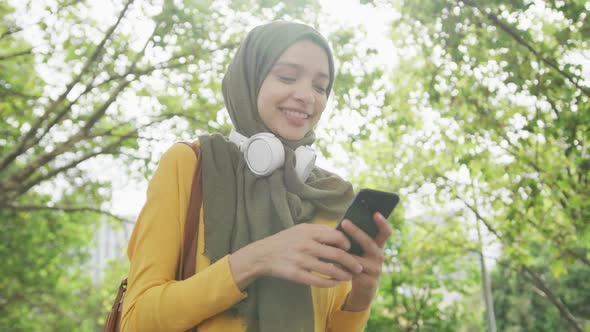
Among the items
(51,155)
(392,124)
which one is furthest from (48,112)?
(392,124)

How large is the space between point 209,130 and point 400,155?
6.58 metres

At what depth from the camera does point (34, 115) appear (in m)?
8.52

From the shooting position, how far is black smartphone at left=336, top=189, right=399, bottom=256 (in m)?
1.39

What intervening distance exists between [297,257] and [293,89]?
2.01 ft

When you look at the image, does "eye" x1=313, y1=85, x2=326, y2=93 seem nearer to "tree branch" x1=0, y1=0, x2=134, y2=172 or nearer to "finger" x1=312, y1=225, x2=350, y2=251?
"finger" x1=312, y1=225, x2=350, y2=251

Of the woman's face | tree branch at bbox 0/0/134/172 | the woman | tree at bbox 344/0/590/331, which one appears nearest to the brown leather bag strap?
the woman

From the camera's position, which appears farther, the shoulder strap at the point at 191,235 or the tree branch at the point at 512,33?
the tree branch at the point at 512,33

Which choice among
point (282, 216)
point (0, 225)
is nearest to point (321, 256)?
point (282, 216)

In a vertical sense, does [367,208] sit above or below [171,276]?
above

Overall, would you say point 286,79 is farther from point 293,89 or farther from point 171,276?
point 171,276

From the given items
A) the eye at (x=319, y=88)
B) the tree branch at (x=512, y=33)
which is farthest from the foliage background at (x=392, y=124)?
the eye at (x=319, y=88)

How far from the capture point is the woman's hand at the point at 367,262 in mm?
1432

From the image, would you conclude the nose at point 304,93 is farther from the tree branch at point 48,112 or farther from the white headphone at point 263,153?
the tree branch at point 48,112

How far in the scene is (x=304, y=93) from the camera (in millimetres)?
1785
